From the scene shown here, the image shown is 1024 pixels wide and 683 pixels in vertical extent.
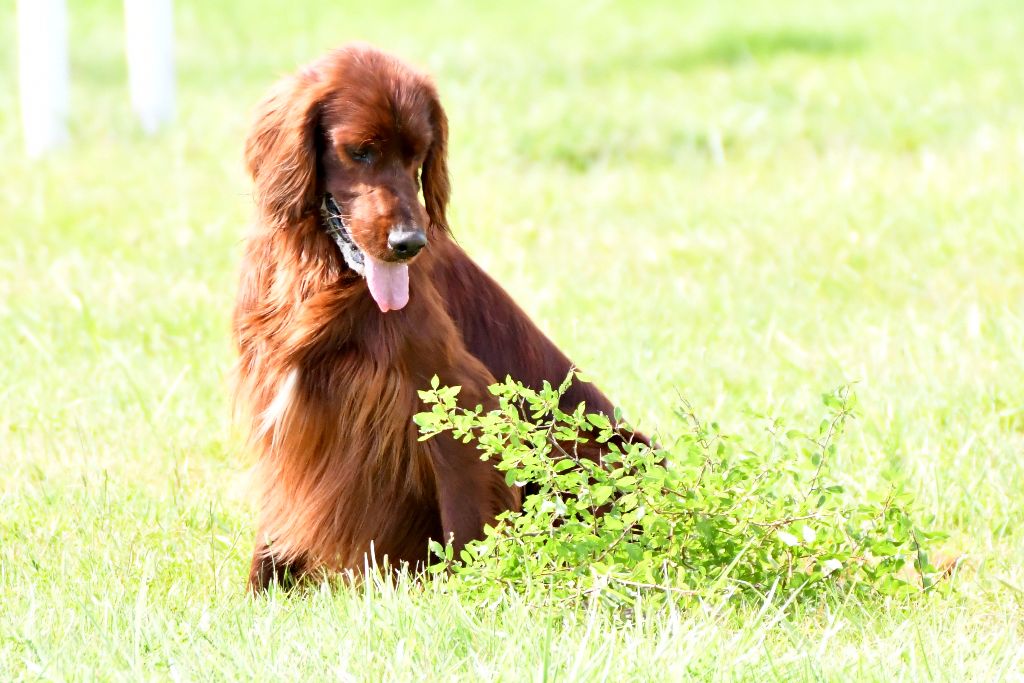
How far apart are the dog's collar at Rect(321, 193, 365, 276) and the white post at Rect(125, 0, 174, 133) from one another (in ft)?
16.1

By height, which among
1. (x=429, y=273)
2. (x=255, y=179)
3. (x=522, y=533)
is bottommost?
(x=522, y=533)

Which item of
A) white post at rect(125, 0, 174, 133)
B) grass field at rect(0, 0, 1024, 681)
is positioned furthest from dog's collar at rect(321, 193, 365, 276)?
white post at rect(125, 0, 174, 133)

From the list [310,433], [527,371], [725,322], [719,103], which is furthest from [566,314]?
[719,103]

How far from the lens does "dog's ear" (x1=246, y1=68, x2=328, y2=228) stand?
9.97ft

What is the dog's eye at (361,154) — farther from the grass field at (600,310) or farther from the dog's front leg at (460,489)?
the grass field at (600,310)

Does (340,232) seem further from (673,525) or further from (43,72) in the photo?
(43,72)

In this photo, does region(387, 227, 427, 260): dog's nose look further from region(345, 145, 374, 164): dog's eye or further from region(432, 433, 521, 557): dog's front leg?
region(432, 433, 521, 557): dog's front leg

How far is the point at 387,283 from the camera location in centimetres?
303

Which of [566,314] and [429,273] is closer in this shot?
[429,273]

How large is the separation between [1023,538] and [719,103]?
545cm

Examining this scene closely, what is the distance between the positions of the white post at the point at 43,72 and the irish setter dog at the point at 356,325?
14.9 feet

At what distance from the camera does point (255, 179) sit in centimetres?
319

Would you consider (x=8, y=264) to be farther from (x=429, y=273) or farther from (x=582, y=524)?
(x=582, y=524)

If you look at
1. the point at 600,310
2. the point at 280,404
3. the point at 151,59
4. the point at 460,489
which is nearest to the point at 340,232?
the point at 280,404
